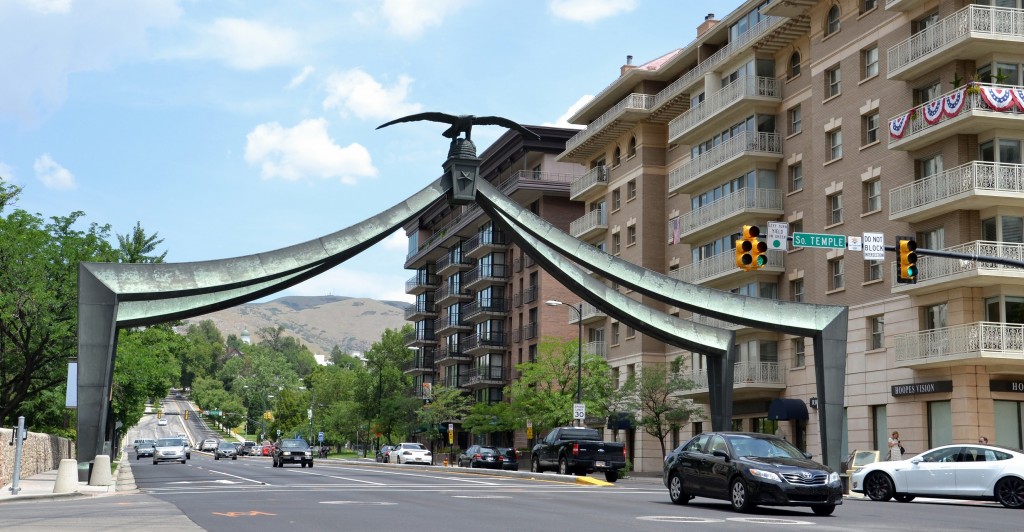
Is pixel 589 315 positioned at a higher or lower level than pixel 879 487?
higher

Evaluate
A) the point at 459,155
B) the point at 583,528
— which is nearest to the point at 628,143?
the point at 459,155

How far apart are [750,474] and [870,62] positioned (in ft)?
105

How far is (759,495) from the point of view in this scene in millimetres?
20141

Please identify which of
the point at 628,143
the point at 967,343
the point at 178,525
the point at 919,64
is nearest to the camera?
the point at 178,525

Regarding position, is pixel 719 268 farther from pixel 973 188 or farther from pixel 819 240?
pixel 819 240

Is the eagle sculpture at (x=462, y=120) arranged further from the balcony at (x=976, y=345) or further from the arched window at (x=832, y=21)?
the arched window at (x=832, y=21)

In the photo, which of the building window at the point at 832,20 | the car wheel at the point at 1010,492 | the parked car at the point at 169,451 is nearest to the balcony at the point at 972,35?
the building window at the point at 832,20

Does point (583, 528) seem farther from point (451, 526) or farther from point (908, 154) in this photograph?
point (908, 154)

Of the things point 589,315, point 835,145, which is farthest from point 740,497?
point 589,315

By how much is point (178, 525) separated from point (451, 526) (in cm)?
382

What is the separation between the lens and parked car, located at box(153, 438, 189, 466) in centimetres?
7025

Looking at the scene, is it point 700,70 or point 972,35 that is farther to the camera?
point 700,70

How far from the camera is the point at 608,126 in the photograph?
7069 cm

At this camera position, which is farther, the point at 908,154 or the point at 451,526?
the point at 908,154
